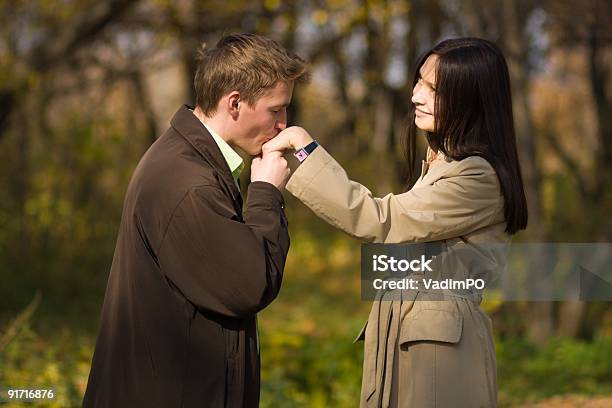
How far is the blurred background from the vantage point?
707cm

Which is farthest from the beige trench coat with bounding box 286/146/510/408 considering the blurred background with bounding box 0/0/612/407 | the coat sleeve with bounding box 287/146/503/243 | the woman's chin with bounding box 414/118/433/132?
the blurred background with bounding box 0/0/612/407

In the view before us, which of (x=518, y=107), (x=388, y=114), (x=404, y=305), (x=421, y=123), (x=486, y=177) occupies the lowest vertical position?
(x=404, y=305)

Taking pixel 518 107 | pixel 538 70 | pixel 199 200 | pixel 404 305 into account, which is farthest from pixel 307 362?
pixel 538 70

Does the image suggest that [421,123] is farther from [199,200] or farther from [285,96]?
[199,200]

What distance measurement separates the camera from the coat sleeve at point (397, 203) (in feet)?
8.97

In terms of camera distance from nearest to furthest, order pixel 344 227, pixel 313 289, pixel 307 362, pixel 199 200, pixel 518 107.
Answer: pixel 199 200
pixel 344 227
pixel 307 362
pixel 518 107
pixel 313 289

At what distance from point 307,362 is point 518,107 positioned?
10.5 feet

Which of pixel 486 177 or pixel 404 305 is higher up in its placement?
pixel 486 177

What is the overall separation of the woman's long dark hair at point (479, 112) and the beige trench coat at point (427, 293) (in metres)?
0.04

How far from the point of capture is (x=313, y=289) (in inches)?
481

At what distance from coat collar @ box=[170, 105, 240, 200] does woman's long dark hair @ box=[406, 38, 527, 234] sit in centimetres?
73

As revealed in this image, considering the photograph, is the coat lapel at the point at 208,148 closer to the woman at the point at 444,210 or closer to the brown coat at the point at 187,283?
the brown coat at the point at 187,283

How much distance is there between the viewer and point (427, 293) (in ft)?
9.32

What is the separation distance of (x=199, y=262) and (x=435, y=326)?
83 centimetres
